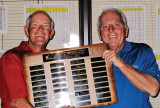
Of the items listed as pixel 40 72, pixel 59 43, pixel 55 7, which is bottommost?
pixel 40 72

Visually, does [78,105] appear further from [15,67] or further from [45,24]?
[45,24]

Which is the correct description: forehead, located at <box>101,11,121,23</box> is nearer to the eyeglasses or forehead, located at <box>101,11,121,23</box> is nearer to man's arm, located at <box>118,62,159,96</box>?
the eyeglasses

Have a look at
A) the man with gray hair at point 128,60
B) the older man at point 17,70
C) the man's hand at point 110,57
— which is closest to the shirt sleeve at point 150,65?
the man with gray hair at point 128,60

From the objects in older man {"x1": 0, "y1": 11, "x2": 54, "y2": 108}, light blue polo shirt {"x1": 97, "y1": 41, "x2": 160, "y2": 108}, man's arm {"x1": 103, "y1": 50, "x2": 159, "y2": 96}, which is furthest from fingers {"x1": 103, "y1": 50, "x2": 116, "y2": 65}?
older man {"x1": 0, "y1": 11, "x2": 54, "y2": 108}

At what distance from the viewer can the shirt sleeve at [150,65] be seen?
90 cm

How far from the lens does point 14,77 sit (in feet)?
2.56

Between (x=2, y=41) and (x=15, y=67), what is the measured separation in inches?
21.9

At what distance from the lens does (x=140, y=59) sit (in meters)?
0.97

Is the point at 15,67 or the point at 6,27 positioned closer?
the point at 15,67

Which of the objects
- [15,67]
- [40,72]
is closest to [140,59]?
[40,72]

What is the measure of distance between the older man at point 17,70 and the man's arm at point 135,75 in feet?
1.37

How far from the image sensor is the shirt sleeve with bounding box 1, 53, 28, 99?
2.52 feet

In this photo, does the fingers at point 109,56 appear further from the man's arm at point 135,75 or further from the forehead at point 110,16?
the forehead at point 110,16

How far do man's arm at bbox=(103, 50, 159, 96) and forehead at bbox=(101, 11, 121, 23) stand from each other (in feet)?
0.84
